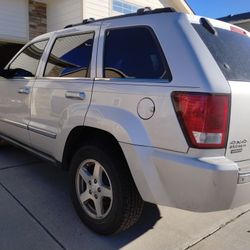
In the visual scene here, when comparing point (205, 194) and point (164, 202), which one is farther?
point (164, 202)

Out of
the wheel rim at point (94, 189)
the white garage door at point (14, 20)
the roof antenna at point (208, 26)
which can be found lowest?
the wheel rim at point (94, 189)

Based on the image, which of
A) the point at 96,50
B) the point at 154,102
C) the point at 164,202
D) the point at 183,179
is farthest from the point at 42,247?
the point at 96,50

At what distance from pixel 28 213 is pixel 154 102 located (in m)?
1.89

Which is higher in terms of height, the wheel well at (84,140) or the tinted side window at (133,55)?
the tinted side window at (133,55)

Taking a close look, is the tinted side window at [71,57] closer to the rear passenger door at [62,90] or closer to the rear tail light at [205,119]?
the rear passenger door at [62,90]

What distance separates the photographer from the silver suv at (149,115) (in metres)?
2.41

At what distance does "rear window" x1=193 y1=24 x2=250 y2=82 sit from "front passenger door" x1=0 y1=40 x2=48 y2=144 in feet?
7.25

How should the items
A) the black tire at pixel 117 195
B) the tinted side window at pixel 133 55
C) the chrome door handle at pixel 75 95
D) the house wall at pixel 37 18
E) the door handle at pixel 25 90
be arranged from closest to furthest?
the tinted side window at pixel 133 55
the black tire at pixel 117 195
the chrome door handle at pixel 75 95
the door handle at pixel 25 90
the house wall at pixel 37 18

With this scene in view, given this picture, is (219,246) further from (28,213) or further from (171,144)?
(28,213)

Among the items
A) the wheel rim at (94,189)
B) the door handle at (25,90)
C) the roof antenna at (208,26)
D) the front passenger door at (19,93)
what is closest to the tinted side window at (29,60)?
the front passenger door at (19,93)

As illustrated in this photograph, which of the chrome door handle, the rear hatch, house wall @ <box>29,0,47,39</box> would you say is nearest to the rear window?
the rear hatch

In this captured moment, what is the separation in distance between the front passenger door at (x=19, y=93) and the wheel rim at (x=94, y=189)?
4.25 ft

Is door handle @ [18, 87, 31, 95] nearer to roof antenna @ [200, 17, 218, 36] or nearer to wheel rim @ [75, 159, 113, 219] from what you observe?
wheel rim @ [75, 159, 113, 219]

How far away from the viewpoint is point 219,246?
10.1 ft
